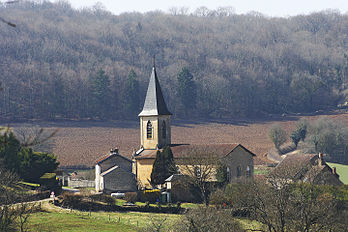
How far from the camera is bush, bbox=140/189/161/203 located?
4366 cm

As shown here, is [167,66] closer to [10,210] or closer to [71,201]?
[71,201]

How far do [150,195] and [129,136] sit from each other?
3698cm

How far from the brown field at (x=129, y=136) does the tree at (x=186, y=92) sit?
9454 millimetres

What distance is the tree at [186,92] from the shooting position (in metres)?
103

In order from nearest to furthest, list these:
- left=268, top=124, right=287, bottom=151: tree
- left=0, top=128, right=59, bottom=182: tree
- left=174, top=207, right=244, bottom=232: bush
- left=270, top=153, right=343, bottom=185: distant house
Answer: left=174, top=207, right=244, bottom=232: bush, left=0, top=128, right=59, bottom=182: tree, left=270, top=153, right=343, bottom=185: distant house, left=268, top=124, right=287, bottom=151: tree

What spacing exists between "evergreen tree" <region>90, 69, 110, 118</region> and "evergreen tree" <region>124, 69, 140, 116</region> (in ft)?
10.3

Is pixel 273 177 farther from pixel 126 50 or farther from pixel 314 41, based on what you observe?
pixel 314 41

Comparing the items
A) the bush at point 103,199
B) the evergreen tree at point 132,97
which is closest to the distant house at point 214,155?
the bush at point 103,199

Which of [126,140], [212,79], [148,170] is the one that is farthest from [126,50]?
[148,170]

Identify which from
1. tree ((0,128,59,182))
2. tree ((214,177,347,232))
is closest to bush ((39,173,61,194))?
tree ((0,128,59,182))

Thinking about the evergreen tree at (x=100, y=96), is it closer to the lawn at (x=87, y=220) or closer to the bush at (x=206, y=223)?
the lawn at (x=87, y=220)

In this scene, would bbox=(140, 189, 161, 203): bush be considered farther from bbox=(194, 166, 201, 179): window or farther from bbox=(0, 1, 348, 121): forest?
bbox=(0, 1, 348, 121): forest

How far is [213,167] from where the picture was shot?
46000 millimetres

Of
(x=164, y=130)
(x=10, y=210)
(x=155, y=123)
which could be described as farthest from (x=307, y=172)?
(x=10, y=210)
